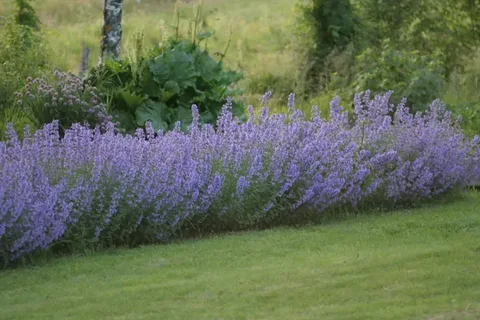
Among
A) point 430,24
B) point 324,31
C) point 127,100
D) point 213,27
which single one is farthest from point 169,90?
point 213,27

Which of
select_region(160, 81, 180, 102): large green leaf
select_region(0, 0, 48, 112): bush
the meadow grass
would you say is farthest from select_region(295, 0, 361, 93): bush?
select_region(160, 81, 180, 102): large green leaf

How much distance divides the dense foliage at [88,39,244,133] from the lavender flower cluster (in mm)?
2383

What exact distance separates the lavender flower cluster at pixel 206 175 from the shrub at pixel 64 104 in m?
1.84

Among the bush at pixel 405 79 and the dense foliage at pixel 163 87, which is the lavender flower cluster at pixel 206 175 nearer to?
→ the dense foliage at pixel 163 87

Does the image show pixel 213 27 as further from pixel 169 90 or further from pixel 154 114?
pixel 154 114

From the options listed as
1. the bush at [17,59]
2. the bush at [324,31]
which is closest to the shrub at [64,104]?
the bush at [17,59]

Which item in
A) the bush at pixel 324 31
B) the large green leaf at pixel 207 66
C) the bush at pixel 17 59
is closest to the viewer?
the large green leaf at pixel 207 66

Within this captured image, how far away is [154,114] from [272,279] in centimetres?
509

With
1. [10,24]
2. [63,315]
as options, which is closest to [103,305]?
[63,315]

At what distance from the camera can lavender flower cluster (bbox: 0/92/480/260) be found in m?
7.19

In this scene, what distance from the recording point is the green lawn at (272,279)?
5.55 metres

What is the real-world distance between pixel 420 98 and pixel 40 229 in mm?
7137

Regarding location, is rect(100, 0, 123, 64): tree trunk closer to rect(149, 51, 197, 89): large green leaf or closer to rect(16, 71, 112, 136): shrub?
rect(149, 51, 197, 89): large green leaf

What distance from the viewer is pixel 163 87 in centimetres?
1127
